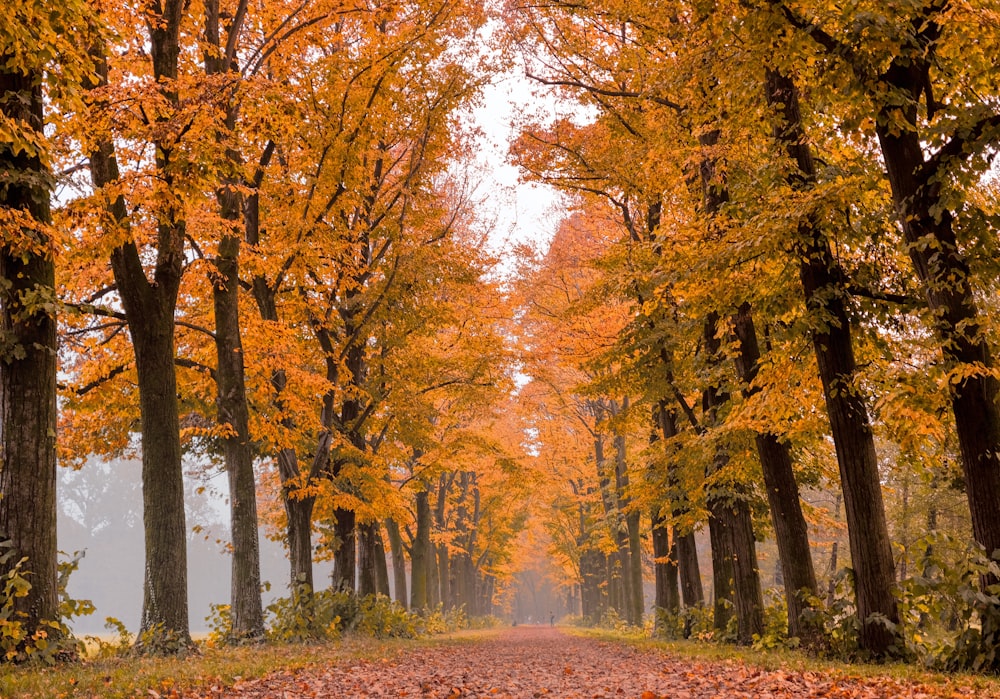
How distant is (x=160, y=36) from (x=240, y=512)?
7449mm

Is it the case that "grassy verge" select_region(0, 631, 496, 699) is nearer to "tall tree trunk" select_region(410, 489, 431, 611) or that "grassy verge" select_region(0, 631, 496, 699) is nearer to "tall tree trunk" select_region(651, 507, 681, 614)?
"tall tree trunk" select_region(651, 507, 681, 614)

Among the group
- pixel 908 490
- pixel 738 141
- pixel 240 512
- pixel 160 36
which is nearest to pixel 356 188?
pixel 160 36

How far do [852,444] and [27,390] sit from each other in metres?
9.43

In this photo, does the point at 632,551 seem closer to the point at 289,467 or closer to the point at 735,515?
the point at 735,515

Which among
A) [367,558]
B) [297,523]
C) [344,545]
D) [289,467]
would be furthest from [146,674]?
[367,558]

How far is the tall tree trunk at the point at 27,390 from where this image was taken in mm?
7754

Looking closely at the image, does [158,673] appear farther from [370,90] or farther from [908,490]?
[908,490]

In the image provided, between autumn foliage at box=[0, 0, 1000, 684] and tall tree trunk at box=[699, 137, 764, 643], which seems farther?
tall tree trunk at box=[699, 137, 764, 643]

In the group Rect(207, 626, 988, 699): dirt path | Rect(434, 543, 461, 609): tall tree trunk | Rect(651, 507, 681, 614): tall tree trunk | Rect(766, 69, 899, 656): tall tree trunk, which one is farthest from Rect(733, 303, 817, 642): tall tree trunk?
Rect(434, 543, 461, 609): tall tree trunk

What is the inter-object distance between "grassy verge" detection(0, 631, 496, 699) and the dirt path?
1.11ft

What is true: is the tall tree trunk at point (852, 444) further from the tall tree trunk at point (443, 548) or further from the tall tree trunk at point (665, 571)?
the tall tree trunk at point (443, 548)

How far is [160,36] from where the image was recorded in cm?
1041

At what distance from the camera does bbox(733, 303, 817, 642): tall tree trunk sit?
1095 cm

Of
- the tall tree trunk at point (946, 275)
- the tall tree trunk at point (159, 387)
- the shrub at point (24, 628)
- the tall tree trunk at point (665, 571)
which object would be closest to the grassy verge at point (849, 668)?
the tall tree trunk at point (946, 275)
